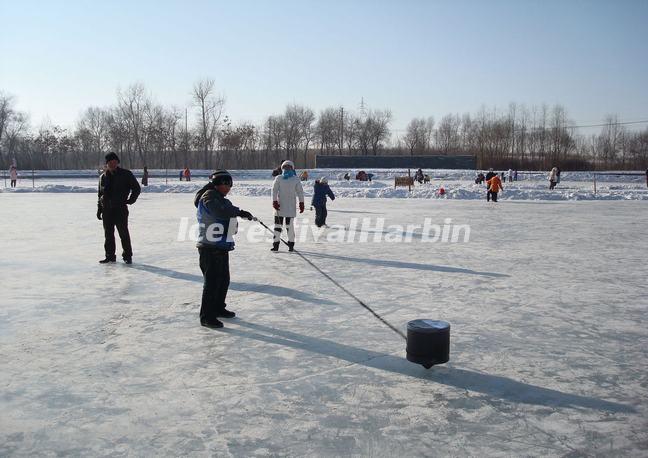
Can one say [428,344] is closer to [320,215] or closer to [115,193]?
[115,193]

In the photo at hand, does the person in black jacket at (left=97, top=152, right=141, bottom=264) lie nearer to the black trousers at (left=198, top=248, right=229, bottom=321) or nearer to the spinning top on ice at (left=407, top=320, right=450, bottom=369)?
the black trousers at (left=198, top=248, right=229, bottom=321)

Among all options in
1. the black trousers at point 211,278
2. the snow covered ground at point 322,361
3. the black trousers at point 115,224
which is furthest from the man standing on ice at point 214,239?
the black trousers at point 115,224

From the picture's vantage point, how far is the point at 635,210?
Result: 1919 cm

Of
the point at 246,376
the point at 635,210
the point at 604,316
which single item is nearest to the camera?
the point at 246,376

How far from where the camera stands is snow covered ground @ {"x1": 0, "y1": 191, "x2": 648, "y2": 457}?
9.98 feet

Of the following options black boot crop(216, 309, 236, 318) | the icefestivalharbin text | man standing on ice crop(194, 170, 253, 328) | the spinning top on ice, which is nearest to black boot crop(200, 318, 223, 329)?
man standing on ice crop(194, 170, 253, 328)

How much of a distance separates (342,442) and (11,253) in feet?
28.7

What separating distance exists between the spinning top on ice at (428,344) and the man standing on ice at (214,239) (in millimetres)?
2027

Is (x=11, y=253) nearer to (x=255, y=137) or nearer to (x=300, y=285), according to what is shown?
(x=300, y=285)

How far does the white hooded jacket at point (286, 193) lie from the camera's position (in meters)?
9.58

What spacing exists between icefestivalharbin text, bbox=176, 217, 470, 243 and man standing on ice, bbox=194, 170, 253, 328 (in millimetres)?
4937

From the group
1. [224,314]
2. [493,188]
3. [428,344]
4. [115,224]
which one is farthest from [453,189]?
[428,344]

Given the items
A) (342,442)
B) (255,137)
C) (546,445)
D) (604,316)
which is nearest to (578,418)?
(546,445)

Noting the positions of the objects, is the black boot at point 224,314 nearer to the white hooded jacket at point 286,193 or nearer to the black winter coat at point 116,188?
the black winter coat at point 116,188
